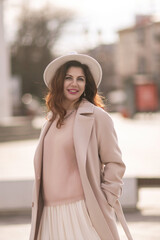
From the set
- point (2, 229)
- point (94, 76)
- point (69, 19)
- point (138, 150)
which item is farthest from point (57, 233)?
point (69, 19)

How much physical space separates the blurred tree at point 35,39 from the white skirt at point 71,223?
45.0 meters

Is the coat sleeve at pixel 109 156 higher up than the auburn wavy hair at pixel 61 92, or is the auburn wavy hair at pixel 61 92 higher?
the auburn wavy hair at pixel 61 92

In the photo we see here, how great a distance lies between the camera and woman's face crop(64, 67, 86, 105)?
3.42 metres

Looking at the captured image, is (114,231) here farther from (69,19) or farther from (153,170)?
(69,19)

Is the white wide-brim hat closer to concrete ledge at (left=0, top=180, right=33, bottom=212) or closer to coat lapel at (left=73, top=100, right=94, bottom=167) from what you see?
coat lapel at (left=73, top=100, right=94, bottom=167)

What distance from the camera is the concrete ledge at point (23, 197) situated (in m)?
7.46

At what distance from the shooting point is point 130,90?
39.2 m

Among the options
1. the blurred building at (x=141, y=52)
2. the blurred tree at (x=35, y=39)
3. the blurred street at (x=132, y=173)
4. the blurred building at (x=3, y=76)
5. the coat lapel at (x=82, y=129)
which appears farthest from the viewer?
the blurred building at (x=141, y=52)

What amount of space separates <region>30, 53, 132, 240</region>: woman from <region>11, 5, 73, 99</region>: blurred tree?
147 ft

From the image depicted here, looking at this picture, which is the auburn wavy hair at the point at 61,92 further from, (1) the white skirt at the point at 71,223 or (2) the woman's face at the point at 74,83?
(1) the white skirt at the point at 71,223

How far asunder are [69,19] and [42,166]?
153ft

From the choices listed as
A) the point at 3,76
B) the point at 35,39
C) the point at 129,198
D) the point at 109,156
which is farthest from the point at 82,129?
the point at 35,39

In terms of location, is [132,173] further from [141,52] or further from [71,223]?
[141,52]

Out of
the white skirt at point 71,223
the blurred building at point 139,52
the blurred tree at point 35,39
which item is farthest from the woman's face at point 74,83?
the blurred building at point 139,52
